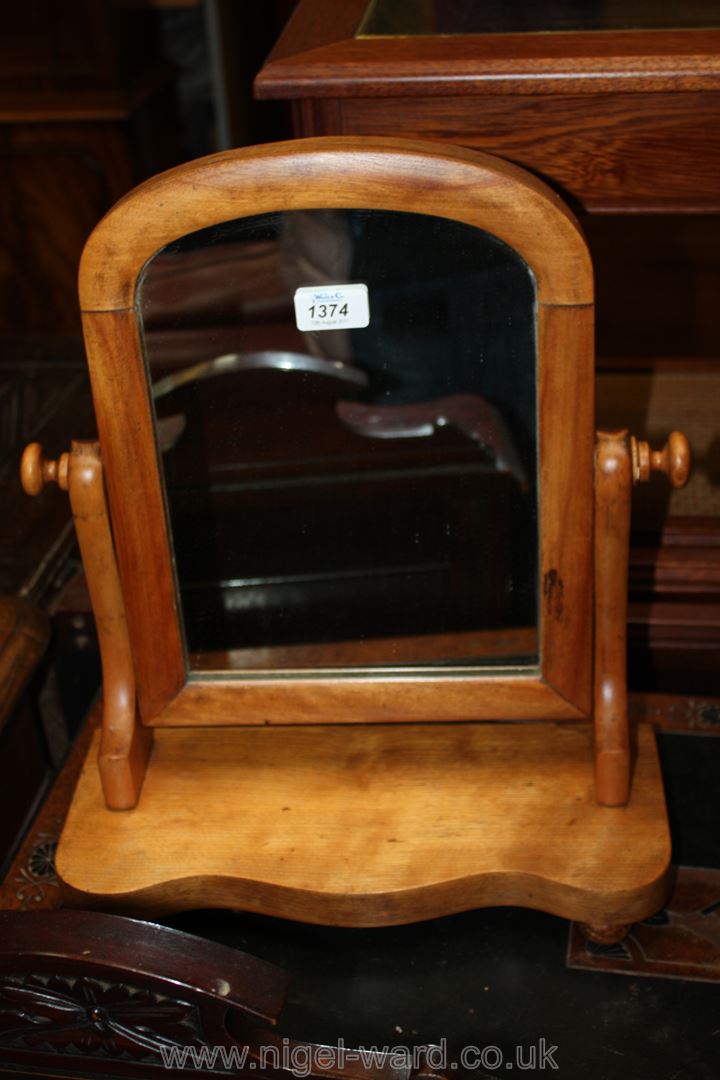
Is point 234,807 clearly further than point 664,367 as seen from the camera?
No

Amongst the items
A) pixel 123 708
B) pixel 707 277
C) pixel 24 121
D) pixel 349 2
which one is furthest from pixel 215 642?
pixel 24 121

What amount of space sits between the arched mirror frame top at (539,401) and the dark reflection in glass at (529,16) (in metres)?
0.28

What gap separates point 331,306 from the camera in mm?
784

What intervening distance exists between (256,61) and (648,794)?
1913 mm

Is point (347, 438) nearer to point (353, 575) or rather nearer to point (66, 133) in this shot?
point (353, 575)

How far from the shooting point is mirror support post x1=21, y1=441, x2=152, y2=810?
818mm

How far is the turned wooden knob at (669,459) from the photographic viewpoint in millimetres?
770

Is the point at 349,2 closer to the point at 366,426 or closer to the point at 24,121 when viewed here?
the point at 366,426

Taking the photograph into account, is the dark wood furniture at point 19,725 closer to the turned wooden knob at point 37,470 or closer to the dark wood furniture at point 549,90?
the turned wooden knob at point 37,470

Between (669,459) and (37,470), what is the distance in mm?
382

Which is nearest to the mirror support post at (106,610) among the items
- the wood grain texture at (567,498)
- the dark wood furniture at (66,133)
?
the wood grain texture at (567,498)

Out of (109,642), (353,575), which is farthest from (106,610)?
(353,575)

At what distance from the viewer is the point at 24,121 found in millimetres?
2201

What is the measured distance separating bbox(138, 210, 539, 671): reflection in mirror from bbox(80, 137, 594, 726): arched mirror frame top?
0.06 ft
